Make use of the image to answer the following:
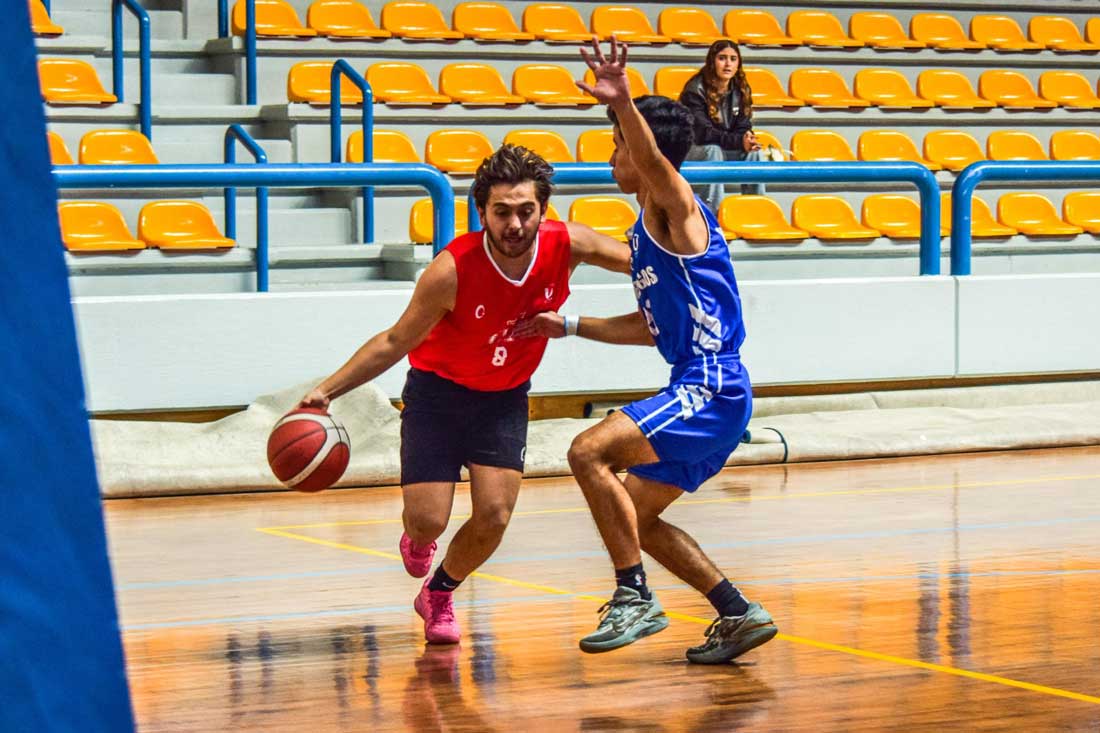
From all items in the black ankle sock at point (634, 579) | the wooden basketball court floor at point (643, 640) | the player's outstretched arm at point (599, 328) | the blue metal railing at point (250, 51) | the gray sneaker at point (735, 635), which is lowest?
the wooden basketball court floor at point (643, 640)

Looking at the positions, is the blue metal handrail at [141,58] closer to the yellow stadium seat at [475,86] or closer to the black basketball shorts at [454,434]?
the yellow stadium seat at [475,86]

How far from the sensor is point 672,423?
507 centimetres

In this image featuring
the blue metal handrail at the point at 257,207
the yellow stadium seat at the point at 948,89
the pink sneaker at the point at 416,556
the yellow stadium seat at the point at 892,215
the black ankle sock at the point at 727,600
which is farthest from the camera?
the yellow stadium seat at the point at 948,89

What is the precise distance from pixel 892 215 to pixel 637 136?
10.0 meters

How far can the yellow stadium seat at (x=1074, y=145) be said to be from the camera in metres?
16.2

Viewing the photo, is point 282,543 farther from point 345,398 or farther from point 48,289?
point 48,289

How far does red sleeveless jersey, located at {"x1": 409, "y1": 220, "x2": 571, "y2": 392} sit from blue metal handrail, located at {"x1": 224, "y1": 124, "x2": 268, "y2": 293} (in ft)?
14.6

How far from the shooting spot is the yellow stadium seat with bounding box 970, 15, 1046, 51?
17422 mm

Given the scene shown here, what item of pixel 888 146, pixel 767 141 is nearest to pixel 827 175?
pixel 767 141

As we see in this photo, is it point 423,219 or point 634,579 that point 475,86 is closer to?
point 423,219

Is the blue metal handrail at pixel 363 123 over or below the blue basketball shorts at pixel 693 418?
over

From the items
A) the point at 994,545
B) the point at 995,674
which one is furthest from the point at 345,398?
the point at 995,674

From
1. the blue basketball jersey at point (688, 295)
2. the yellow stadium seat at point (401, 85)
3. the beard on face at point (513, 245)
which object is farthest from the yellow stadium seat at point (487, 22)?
the blue basketball jersey at point (688, 295)

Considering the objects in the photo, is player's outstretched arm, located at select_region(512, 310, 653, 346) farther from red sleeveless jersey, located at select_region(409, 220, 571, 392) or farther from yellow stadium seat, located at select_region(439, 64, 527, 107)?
yellow stadium seat, located at select_region(439, 64, 527, 107)
